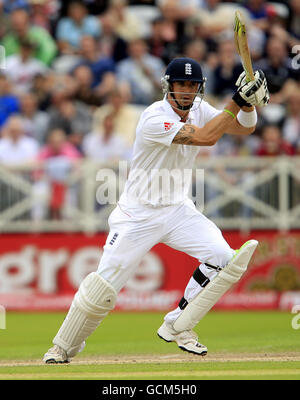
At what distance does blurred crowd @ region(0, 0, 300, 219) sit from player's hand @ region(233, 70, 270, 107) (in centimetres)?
526

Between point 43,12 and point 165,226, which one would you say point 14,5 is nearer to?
point 43,12

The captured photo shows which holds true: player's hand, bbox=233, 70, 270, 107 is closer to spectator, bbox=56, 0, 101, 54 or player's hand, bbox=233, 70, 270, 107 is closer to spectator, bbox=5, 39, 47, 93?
spectator, bbox=5, 39, 47, 93

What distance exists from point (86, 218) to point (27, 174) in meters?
0.98

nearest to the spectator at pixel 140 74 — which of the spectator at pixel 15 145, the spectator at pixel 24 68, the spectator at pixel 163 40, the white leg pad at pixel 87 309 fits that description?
the spectator at pixel 163 40

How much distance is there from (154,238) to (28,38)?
733 cm

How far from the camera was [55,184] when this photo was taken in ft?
37.5

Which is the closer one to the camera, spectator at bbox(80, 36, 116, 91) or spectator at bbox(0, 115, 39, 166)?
spectator at bbox(0, 115, 39, 166)

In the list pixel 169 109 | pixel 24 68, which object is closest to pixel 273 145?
pixel 24 68

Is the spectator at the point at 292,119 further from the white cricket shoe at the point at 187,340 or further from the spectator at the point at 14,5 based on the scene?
the white cricket shoe at the point at 187,340

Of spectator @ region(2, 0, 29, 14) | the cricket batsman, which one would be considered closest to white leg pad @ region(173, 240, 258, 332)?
the cricket batsman

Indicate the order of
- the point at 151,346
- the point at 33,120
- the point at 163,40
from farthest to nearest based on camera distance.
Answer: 1. the point at 163,40
2. the point at 33,120
3. the point at 151,346

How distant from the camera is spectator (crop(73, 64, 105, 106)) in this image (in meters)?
12.6
